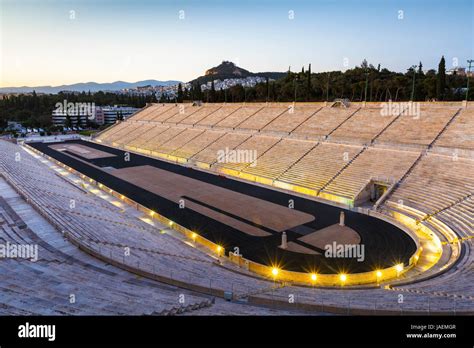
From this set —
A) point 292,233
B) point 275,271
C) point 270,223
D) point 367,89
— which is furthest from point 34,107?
point 275,271

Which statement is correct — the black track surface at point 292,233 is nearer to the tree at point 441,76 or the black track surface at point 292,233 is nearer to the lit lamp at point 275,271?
the lit lamp at point 275,271

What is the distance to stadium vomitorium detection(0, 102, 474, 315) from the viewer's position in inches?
409

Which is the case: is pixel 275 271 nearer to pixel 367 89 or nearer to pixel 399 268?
pixel 399 268

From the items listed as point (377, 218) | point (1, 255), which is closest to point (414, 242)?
point (377, 218)

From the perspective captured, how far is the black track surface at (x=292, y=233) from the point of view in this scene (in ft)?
50.0

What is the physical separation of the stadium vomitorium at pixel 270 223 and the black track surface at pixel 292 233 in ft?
0.37

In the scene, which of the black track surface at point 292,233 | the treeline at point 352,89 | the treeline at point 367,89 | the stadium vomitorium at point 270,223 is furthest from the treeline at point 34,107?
the black track surface at point 292,233

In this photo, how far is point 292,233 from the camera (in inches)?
742

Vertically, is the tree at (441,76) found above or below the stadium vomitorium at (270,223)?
above

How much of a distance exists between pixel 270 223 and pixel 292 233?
200 centimetres

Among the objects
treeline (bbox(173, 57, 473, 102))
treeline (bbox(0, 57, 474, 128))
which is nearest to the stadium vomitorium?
treeline (bbox(0, 57, 474, 128))

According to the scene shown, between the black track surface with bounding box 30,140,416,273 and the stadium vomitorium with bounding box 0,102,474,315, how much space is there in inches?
4.4

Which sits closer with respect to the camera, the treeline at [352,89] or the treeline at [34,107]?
the treeline at [352,89]
